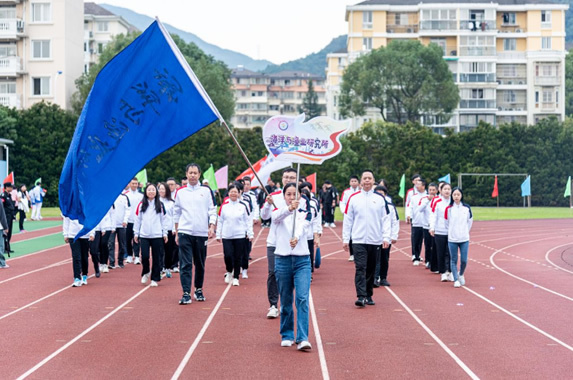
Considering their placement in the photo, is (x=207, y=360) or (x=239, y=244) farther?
(x=239, y=244)

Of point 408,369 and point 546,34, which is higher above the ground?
point 546,34

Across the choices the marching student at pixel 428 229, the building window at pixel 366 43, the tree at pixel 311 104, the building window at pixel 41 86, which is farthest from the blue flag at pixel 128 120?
the tree at pixel 311 104

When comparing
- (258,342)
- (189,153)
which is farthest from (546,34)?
(258,342)

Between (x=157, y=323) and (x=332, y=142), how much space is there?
10.9ft

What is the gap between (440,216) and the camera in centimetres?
1625

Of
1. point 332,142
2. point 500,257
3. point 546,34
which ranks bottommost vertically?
point 500,257

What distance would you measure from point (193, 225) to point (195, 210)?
23 centimetres

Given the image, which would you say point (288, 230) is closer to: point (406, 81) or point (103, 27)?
point (406, 81)

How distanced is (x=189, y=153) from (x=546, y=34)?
49930mm

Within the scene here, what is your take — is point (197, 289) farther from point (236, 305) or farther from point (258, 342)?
point (258, 342)

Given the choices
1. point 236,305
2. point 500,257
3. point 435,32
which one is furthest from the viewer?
point 435,32

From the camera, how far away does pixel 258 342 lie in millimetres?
9688

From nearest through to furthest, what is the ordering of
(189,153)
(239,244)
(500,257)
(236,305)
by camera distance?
(236,305) < (239,244) < (500,257) < (189,153)

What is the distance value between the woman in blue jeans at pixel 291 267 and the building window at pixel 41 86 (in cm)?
5376
